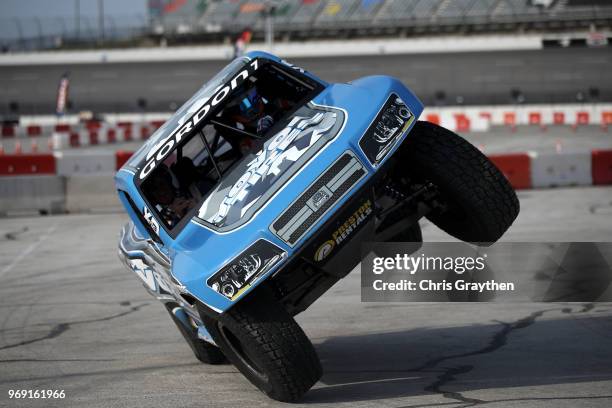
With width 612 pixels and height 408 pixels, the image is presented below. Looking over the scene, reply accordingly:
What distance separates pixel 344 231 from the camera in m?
6.65

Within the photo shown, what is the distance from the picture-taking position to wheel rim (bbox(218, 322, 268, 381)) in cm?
645

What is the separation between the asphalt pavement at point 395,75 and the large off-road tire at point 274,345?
151 feet

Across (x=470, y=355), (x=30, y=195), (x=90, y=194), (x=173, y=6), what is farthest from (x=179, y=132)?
(x=173, y=6)

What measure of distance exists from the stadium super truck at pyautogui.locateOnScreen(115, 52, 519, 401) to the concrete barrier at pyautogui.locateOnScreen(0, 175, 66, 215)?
13090 millimetres

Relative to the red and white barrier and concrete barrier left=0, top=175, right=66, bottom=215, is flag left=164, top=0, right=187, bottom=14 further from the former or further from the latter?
the red and white barrier

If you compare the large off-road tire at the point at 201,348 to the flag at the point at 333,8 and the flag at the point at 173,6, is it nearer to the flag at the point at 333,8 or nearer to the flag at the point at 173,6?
the flag at the point at 333,8

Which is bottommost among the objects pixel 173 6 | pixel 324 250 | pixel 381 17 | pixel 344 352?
pixel 173 6

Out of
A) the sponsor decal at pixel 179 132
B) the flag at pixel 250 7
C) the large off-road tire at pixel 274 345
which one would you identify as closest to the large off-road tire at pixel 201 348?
the sponsor decal at pixel 179 132

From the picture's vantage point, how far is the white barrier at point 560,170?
838 inches

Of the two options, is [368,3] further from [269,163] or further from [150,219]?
[269,163]

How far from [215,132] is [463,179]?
6.12ft

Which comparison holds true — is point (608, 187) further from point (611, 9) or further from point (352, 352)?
point (611, 9)

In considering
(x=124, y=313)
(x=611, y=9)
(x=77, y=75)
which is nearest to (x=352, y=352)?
(x=124, y=313)

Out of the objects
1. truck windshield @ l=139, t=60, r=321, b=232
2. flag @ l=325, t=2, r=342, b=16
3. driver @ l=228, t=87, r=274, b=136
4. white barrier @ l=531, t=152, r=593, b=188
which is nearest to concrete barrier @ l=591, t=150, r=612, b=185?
white barrier @ l=531, t=152, r=593, b=188
